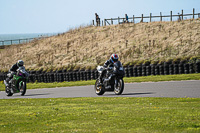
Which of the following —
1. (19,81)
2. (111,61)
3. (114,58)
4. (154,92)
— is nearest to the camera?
(114,58)

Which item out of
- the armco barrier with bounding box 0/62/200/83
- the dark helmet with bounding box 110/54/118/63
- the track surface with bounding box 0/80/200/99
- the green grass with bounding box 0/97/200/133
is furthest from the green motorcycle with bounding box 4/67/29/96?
the armco barrier with bounding box 0/62/200/83

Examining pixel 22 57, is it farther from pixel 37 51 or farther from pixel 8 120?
pixel 8 120

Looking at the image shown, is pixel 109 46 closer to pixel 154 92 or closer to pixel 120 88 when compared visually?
pixel 154 92

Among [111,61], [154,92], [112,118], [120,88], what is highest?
[111,61]

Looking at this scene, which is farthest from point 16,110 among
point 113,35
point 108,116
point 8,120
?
point 113,35

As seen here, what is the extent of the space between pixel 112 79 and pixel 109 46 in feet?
111

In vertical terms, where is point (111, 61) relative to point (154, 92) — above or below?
above

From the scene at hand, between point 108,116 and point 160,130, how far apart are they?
7.95 ft

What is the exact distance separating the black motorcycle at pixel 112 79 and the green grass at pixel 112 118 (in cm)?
308

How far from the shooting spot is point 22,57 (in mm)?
57406

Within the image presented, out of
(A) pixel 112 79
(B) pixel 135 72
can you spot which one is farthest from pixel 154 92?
(B) pixel 135 72

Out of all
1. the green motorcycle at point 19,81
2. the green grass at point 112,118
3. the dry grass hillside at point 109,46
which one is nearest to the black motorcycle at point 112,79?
the green grass at point 112,118

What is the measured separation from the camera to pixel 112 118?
32.4 ft

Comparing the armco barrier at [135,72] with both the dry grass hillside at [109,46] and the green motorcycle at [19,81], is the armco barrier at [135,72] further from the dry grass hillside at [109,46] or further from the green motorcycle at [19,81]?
the green motorcycle at [19,81]
